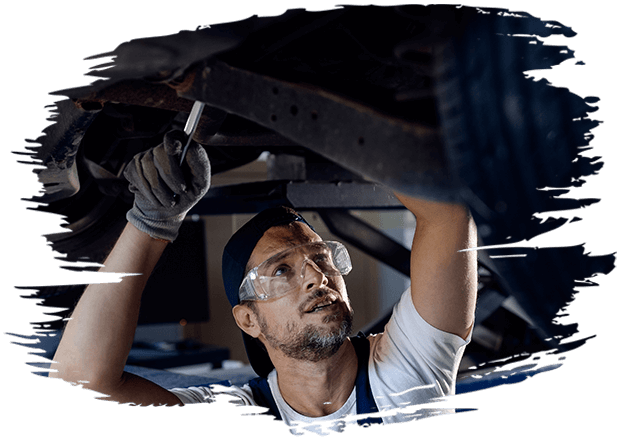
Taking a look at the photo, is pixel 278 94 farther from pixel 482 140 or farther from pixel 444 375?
pixel 444 375

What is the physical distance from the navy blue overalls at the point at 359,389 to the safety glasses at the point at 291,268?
0.14 meters

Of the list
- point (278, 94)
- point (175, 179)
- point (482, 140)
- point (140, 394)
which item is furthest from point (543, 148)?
point (140, 394)

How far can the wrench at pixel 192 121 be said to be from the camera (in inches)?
20.7

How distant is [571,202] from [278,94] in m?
0.25

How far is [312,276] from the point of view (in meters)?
0.66

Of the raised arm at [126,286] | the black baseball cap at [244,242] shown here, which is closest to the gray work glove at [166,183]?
the raised arm at [126,286]

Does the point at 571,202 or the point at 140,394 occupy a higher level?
the point at 571,202

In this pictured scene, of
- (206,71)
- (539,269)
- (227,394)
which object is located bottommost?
(227,394)

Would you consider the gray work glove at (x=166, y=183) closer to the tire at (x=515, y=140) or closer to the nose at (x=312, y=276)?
the nose at (x=312, y=276)

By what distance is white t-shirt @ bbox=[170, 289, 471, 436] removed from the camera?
1.86 ft

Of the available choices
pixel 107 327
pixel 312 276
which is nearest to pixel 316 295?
Answer: pixel 312 276

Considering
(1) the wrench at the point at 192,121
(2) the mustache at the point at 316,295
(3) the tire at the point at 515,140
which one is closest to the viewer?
(3) the tire at the point at 515,140

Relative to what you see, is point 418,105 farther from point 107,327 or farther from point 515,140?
point 107,327

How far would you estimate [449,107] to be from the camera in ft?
1.25
